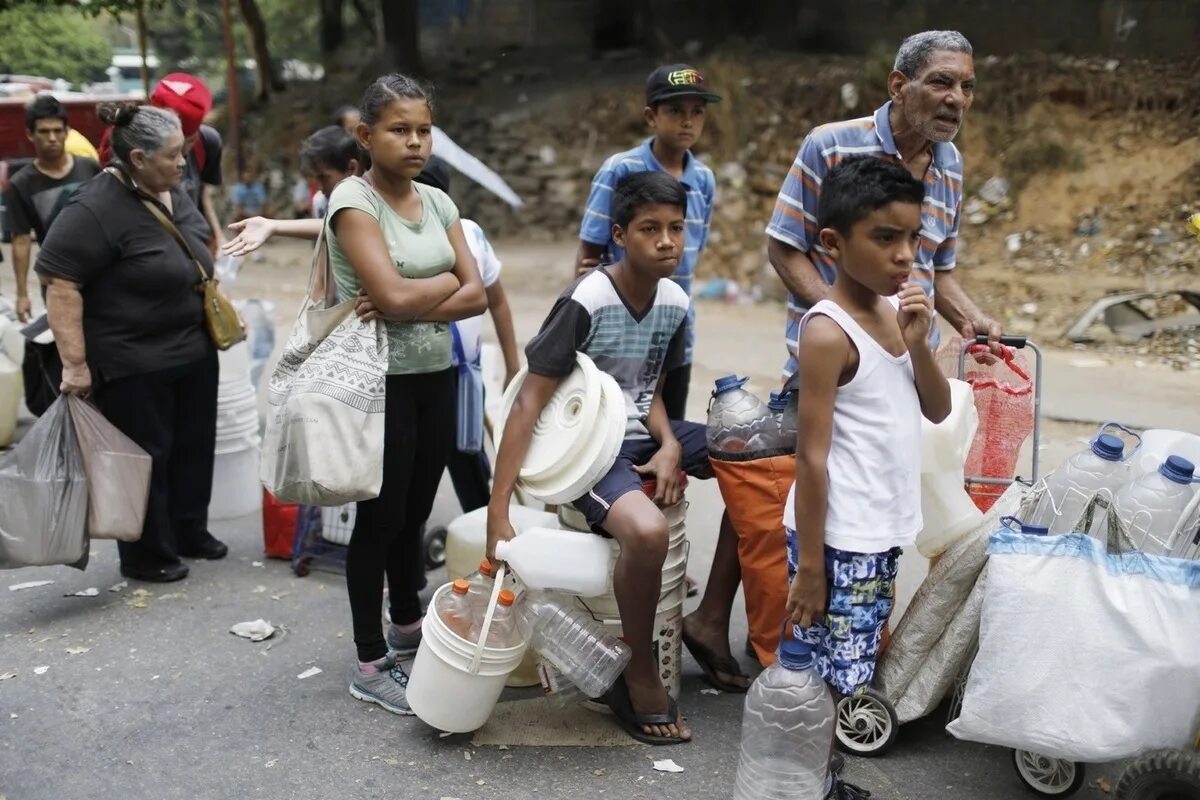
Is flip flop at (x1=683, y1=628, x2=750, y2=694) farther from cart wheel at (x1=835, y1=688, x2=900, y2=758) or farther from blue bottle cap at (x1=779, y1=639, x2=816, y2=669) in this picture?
blue bottle cap at (x1=779, y1=639, x2=816, y2=669)

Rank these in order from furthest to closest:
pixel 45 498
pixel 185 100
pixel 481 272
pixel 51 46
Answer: pixel 51 46 → pixel 185 100 → pixel 481 272 → pixel 45 498

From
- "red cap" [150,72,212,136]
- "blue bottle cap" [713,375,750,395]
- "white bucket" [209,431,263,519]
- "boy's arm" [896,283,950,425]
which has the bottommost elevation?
"white bucket" [209,431,263,519]

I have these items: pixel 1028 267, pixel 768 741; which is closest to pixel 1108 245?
pixel 1028 267

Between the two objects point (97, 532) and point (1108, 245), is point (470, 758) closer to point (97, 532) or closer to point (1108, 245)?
point (97, 532)

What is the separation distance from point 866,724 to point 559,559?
3.29 ft

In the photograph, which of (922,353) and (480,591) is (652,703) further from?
(922,353)

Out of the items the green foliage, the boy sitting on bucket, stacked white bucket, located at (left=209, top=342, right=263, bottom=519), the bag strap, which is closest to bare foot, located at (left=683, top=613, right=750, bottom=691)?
the boy sitting on bucket

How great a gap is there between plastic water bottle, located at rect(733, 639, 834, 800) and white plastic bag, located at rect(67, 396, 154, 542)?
261 centimetres

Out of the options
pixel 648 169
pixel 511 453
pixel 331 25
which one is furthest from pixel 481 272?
pixel 331 25

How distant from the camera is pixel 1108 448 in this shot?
10.1ft

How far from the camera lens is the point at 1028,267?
1028cm

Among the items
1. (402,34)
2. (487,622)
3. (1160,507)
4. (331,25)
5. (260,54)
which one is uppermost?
(331,25)

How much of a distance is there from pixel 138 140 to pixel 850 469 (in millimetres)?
2888

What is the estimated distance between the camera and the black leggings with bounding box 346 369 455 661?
3.48 meters
